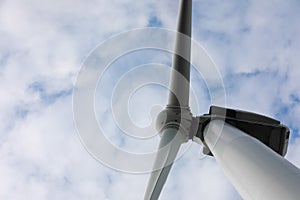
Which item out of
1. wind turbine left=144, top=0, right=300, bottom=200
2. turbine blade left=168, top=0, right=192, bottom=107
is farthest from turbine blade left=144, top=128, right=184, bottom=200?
turbine blade left=168, top=0, right=192, bottom=107

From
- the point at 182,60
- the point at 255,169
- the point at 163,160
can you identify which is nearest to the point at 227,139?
the point at 255,169

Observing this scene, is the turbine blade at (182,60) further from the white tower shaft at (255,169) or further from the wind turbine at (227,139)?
the white tower shaft at (255,169)

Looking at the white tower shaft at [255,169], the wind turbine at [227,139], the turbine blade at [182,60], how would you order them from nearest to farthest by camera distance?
the white tower shaft at [255,169] → the wind turbine at [227,139] → the turbine blade at [182,60]

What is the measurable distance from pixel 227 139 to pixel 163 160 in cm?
455

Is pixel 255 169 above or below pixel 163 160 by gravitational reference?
below

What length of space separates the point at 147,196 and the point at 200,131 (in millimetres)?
4761

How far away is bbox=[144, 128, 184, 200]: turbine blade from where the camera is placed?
1654 cm

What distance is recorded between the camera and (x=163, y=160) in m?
18.3

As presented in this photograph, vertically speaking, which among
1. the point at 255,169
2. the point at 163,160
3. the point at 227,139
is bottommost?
the point at 255,169

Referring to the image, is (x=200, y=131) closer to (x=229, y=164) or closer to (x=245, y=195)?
(x=229, y=164)

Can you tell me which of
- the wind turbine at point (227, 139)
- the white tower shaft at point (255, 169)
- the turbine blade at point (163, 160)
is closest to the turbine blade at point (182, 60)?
the wind turbine at point (227, 139)

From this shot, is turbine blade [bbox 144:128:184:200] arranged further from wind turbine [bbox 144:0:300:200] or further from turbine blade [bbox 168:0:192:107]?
turbine blade [bbox 168:0:192:107]

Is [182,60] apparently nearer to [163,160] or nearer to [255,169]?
[163,160]

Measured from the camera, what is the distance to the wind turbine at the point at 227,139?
10234mm
